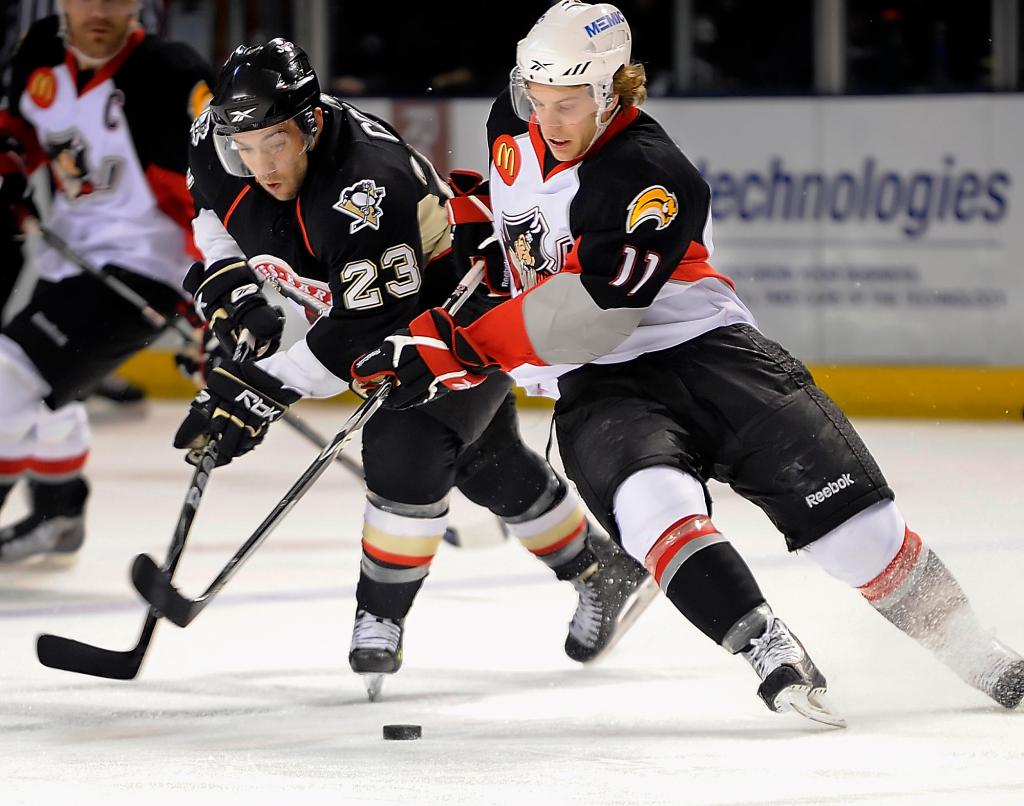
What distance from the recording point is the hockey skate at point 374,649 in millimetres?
2934

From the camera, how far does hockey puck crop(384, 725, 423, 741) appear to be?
2678 millimetres

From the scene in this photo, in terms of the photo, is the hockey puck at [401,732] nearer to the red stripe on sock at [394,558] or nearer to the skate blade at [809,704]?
the red stripe on sock at [394,558]

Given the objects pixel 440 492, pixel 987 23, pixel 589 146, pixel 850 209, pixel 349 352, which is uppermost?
pixel 589 146

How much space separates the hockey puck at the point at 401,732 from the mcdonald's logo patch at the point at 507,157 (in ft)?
2.55

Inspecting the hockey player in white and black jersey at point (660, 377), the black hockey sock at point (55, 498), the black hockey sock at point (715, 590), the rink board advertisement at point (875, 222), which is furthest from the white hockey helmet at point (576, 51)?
the rink board advertisement at point (875, 222)

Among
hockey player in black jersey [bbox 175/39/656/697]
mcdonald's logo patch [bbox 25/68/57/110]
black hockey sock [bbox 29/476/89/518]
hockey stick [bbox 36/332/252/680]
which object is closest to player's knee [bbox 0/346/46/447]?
black hockey sock [bbox 29/476/89/518]

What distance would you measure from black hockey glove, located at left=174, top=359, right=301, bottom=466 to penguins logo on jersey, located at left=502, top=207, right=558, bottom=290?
377 millimetres

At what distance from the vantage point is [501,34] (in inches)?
257

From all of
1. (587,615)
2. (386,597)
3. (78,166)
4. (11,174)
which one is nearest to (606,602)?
(587,615)

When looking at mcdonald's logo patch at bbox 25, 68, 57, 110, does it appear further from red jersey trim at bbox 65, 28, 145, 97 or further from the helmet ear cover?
the helmet ear cover

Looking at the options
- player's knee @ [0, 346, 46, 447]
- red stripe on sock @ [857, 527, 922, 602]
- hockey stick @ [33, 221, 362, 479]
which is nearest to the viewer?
red stripe on sock @ [857, 527, 922, 602]

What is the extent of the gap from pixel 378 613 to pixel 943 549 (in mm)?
1407

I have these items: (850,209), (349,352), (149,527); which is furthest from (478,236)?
(850,209)

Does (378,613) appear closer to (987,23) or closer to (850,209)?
(850,209)
